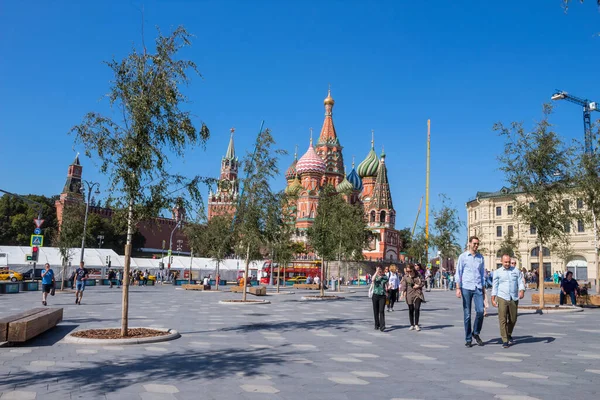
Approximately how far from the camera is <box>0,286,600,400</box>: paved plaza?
20.4 feet

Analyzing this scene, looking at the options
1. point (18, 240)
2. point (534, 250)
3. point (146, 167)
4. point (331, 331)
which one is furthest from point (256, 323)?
point (18, 240)

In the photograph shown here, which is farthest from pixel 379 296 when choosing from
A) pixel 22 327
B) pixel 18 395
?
pixel 18 395

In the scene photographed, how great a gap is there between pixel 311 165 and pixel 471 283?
84.6 metres

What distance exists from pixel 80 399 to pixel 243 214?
632 inches

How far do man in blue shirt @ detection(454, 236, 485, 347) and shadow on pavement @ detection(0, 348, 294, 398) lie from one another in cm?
357

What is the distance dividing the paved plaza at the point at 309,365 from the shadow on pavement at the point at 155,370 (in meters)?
0.01

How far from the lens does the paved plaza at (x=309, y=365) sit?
6.23 metres

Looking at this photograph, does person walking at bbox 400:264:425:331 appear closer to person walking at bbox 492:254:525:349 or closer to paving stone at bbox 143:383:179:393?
person walking at bbox 492:254:525:349

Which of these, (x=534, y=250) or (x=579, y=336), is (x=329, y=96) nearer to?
(x=534, y=250)

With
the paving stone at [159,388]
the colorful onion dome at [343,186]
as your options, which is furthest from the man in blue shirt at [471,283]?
the colorful onion dome at [343,186]

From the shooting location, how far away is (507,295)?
1020 centimetres

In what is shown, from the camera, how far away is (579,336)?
11.7 meters

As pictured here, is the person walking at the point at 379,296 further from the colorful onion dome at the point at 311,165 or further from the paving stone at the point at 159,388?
the colorful onion dome at the point at 311,165

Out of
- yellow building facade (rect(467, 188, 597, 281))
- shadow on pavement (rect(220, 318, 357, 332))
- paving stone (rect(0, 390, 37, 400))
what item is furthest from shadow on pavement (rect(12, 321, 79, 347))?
yellow building facade (rect(467, 188, 597, 281))
